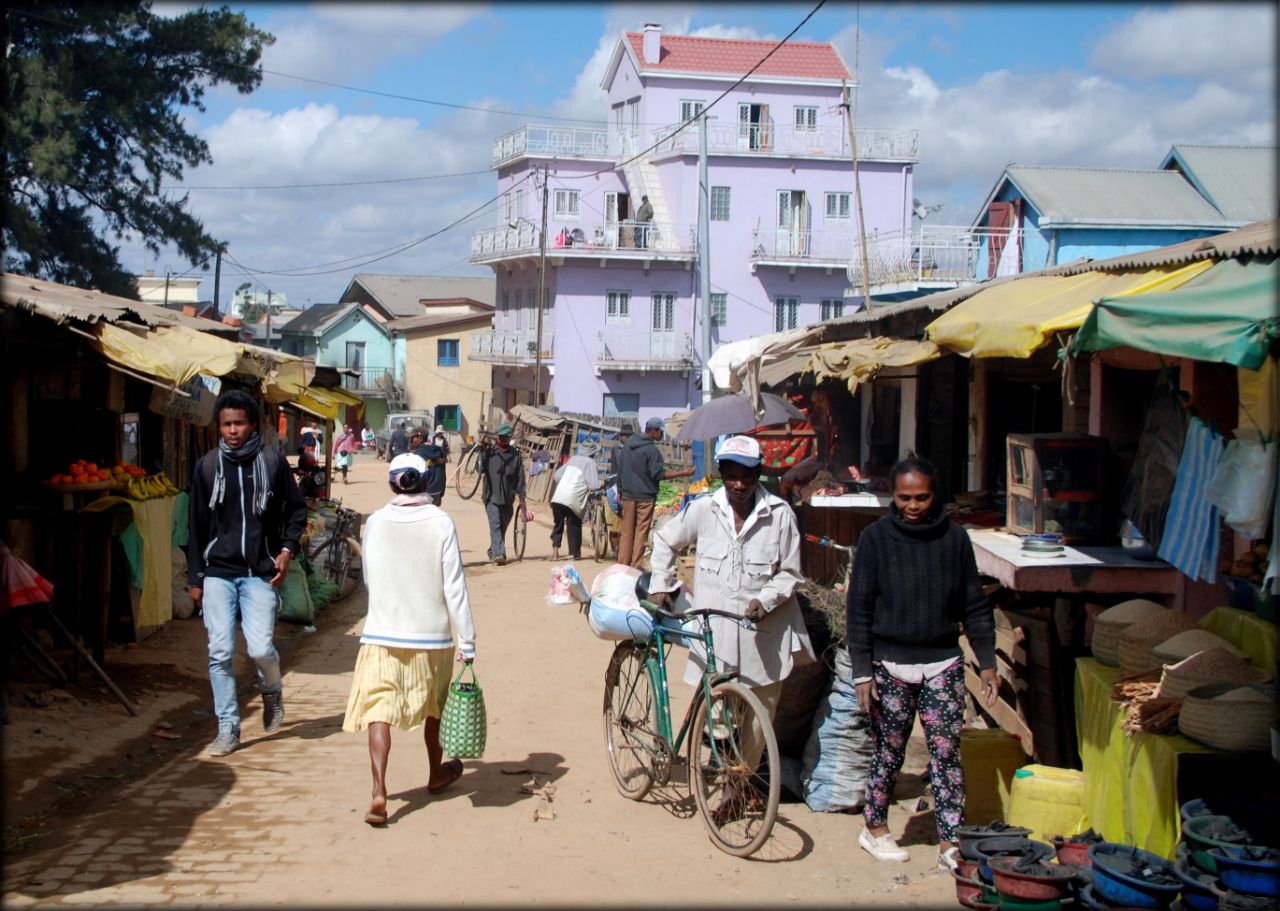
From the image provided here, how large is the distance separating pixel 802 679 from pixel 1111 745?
5.39 feet

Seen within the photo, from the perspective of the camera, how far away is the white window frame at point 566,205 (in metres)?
48.1

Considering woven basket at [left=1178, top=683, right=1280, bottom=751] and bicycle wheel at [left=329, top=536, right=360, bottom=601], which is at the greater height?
woven basket at [left=1178, top=683, right=1280, bottom=751]

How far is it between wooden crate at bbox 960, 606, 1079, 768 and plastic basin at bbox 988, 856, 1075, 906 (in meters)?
1.80

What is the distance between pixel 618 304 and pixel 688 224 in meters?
3.97

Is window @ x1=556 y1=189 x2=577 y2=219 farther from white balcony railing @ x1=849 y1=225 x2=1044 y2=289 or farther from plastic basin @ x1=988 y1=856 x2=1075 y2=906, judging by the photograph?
plastic basin @ x1=988 y1=856 x2=1075 y2=906

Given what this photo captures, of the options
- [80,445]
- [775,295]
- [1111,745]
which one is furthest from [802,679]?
[775,295]

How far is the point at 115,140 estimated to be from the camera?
29062mm

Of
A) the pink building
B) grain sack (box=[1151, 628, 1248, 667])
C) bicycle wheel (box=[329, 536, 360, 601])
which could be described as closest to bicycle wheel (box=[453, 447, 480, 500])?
the pink building

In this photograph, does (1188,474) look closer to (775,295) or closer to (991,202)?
(991,202)

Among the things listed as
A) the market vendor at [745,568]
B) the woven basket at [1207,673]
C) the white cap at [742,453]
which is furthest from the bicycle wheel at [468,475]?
the woven basket at [1207,673]

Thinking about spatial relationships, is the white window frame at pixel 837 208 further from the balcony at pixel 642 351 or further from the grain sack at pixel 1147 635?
the grain sack at pixel 1147 635

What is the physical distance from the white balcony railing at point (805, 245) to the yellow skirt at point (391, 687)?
135 ft

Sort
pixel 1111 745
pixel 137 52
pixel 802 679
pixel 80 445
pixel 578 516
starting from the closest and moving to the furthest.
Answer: pixel 1111 745
pixel 802 679
pixel 80 445
pixel 578 516
pixel 137 52

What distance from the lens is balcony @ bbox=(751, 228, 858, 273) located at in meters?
46.3
